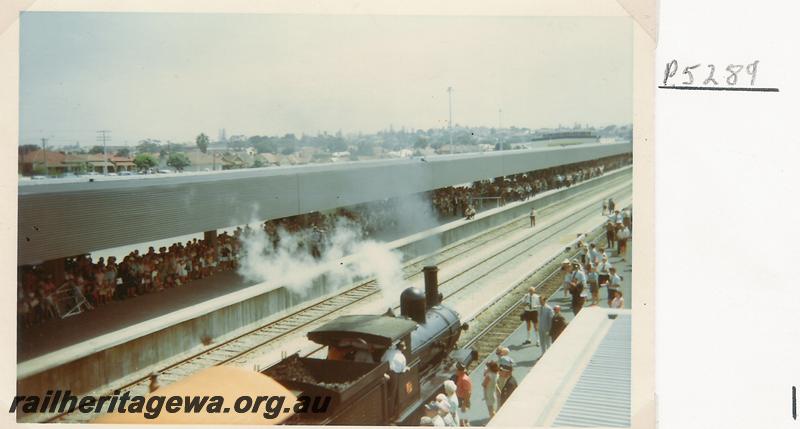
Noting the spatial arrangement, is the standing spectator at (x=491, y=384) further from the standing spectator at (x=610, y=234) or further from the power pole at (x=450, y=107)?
the power pole at (x=450, y=107)

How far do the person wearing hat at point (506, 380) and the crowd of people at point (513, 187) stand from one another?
1233mm

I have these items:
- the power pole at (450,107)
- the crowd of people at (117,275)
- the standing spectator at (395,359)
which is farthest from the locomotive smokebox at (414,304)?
the crowd of people at (117,275)

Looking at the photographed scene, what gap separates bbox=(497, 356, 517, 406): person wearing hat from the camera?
4.15m

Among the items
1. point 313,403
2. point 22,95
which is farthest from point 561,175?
point 22,95

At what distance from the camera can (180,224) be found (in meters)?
4.17

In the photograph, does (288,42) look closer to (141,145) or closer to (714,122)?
(141,145)

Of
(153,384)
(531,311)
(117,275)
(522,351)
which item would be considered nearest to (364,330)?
(522,351)

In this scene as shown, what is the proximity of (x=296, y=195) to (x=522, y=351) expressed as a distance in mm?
2118

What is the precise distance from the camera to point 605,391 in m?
4.02

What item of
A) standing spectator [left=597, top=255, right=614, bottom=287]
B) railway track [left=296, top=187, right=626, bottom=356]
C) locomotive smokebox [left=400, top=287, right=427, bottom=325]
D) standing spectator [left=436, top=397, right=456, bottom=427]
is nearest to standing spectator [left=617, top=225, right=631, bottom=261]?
standing spectator [left=597, top=255, right=614, bottom=287]

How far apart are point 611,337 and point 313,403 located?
2.22 metres

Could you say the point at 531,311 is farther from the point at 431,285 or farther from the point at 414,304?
the point at 414,304

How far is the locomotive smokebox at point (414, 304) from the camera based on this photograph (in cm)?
452

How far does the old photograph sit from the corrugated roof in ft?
0.05
